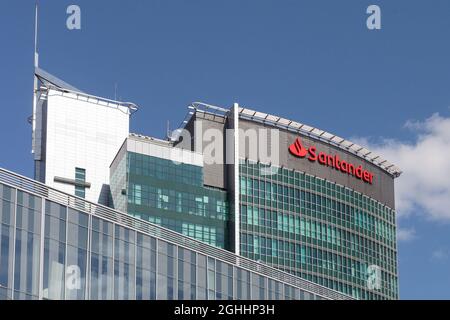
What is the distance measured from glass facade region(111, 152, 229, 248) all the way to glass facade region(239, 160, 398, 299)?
15.7ft

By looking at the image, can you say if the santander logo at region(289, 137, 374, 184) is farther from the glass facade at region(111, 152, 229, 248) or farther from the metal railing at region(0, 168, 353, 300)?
the metal railing at region(0, 168, 353, 300)

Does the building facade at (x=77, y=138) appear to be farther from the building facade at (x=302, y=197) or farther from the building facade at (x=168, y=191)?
the building facade at (x=302, y=197)

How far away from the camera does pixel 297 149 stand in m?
164

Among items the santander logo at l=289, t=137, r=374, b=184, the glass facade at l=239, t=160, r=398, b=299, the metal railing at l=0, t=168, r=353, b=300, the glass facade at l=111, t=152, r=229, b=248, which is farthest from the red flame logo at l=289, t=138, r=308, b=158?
the metal railing at l=0, t=168, r=353, b=300

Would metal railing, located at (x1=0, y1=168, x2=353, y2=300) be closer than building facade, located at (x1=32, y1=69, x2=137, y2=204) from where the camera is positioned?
Yes

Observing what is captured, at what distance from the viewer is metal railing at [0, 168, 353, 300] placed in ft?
236

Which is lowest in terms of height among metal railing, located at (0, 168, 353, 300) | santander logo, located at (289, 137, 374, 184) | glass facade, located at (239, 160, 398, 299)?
metal railing, located at (0, 168, 353, 300)

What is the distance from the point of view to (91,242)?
248 feet

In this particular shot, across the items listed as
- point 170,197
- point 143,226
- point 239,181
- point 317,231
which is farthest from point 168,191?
point 143,226

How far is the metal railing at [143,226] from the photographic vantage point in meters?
72.0

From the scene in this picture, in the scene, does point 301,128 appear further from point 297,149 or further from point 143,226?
point 143,226
